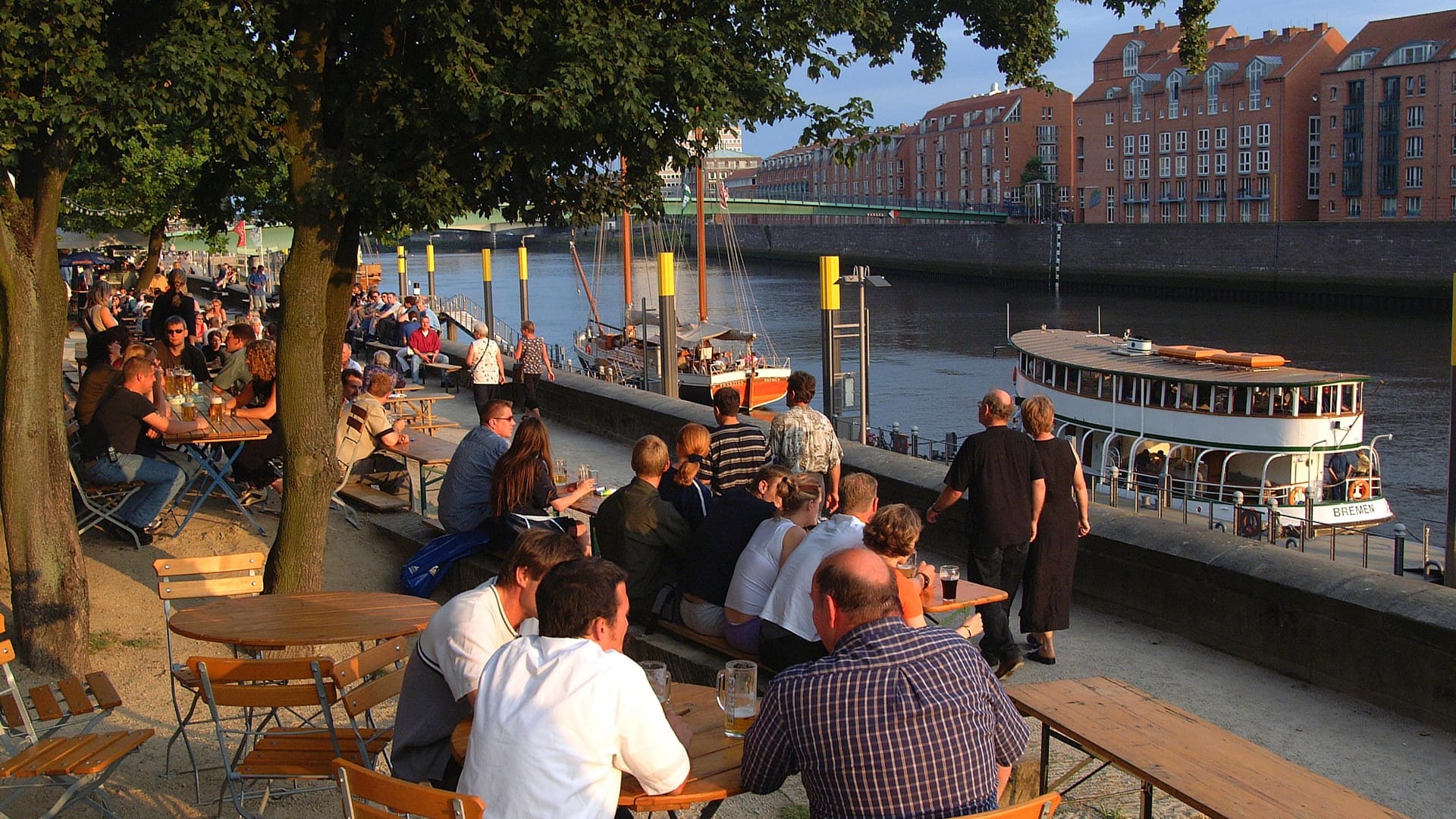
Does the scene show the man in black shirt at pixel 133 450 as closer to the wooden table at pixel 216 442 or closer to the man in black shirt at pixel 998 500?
the wooden table at pixel 216 442

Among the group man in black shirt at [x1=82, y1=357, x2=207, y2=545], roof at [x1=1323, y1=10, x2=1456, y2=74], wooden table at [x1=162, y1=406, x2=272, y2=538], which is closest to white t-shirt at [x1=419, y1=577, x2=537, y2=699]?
man in black shirt at [x1=82, y1=357, x2=207, y2=545]

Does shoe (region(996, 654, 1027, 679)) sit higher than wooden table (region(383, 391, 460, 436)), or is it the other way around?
wooden table (region(383, 391, 460, 436))

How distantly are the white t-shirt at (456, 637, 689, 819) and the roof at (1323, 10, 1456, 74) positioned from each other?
277 feet


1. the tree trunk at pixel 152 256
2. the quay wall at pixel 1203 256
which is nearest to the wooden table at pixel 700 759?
the tree trunk at pixel 152 256

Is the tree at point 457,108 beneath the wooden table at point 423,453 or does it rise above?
above

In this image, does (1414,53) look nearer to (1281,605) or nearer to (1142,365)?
(1142,365)

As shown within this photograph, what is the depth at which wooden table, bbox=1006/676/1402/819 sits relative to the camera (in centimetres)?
370

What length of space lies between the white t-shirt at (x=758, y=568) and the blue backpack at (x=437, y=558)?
96.9 inches

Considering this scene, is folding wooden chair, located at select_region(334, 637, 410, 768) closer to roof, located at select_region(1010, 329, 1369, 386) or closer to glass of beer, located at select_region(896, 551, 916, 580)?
glass of beer, located at select_region(896, 551, 916, 580)

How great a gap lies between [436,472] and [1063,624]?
6949 mm

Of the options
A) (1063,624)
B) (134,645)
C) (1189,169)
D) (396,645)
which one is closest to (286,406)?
(134,645)

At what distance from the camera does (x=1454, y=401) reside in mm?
8633

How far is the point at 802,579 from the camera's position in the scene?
16.9 ft

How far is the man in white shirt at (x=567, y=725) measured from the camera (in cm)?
328
